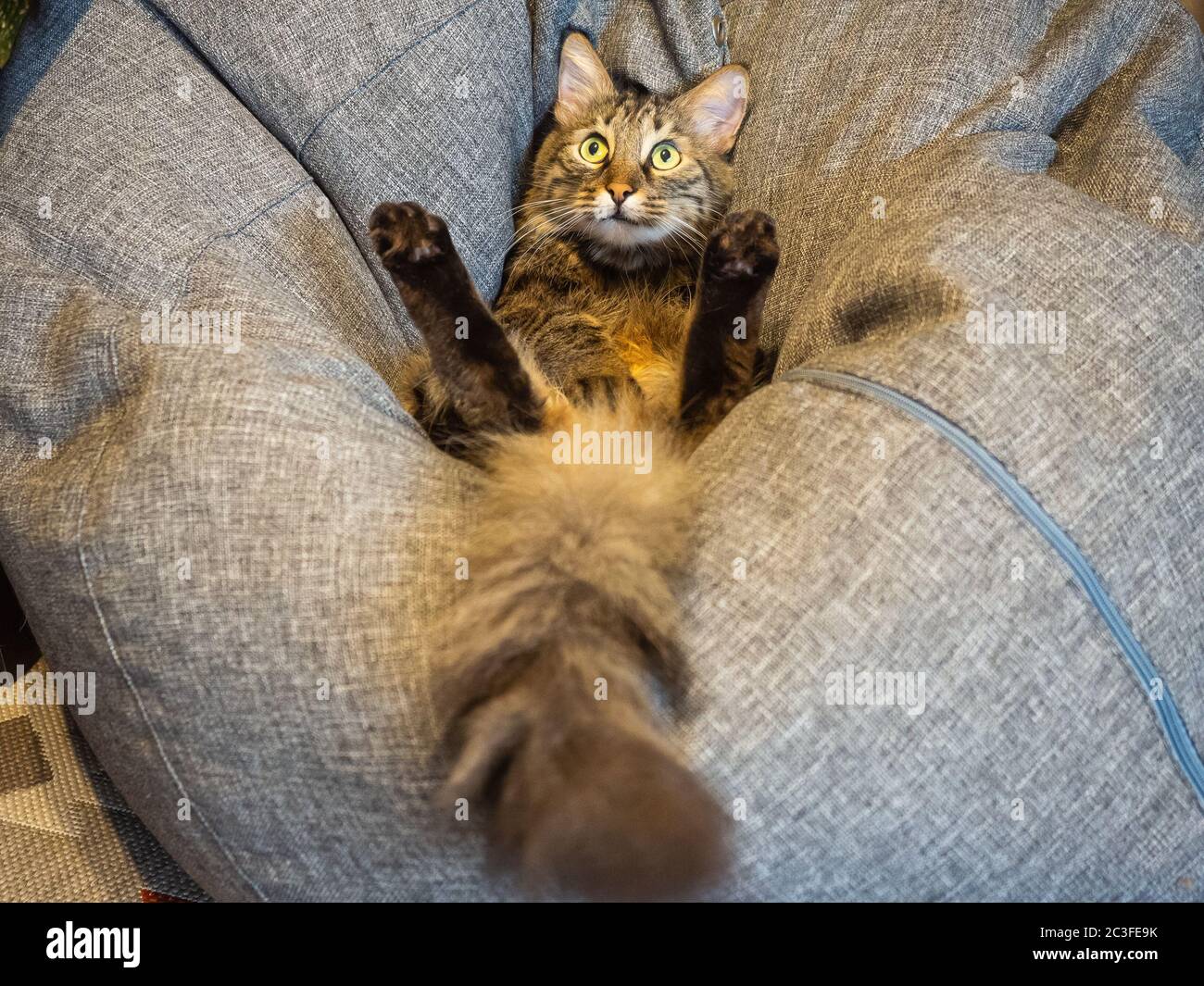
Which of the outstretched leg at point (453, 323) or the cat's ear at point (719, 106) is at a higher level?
the cat's ear at point (719, 106)

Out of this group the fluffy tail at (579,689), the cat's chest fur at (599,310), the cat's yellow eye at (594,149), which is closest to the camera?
the fluffy tail at (579,689)

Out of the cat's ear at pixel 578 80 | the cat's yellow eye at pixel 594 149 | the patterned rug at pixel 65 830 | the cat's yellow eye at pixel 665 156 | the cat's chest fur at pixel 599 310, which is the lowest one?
the patterned rug at pixel 65 830

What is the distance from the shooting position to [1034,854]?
961mm

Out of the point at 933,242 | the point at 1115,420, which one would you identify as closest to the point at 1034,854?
the point at 1115,420

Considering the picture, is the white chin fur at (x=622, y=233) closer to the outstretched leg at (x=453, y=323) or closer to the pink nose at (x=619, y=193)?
the pink nose at (x=619, y=193)

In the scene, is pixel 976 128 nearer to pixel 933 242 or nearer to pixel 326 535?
pixel 933 242

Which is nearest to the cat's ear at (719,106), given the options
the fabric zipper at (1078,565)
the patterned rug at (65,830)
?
the fabric zipper at (1078,565)

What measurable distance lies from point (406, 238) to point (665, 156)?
0.53m

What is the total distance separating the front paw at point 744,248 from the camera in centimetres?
121

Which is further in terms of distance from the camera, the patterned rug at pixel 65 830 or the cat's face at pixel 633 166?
the cat's face at pixel 633 166

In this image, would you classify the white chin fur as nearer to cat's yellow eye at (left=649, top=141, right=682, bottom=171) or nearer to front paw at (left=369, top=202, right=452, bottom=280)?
cat's yellow eye at (left=649, top=141, right=682, bottom=171)

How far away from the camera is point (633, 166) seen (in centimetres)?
150

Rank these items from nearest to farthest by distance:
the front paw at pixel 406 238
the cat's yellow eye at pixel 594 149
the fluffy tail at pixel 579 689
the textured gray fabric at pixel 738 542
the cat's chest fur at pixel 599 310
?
1. the fluffy tail at pixel 579 689
2. the textured gray fabric at pixel 738 542
3. the front paw at pixel 406 238
4. the cat's chest fur at pixel 599 310
5. the cat's yellow eye at pixel 594 149

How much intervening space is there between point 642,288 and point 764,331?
204mm
